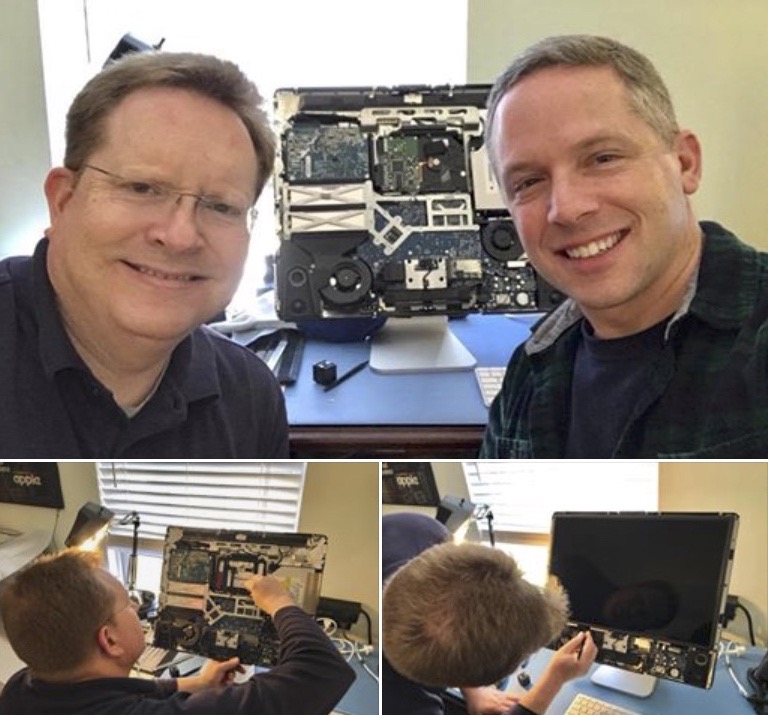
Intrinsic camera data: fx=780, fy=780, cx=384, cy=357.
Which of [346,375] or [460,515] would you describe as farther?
[346,375]

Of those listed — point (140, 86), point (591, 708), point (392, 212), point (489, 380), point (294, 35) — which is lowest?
point (591, 708)

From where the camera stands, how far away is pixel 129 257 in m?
1.01

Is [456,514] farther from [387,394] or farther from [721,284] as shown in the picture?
[387,394]

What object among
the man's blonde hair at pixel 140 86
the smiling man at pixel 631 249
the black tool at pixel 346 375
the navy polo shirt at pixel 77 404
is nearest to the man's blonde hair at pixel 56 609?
the navy polo shirt at pixel 77 404

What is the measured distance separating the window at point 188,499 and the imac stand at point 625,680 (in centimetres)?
35

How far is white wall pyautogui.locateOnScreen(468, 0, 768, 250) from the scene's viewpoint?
2.31 metres

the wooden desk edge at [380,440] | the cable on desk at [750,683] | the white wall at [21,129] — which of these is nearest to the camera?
the cable on desk at [750,683]

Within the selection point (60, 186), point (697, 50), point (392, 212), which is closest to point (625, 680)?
point (60, 186)

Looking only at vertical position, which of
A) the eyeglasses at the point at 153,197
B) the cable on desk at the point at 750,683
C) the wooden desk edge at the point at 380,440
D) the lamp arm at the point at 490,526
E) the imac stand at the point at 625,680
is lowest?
the imac stand at the point at 625,680

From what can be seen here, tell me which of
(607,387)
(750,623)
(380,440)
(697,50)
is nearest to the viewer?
(750,623)

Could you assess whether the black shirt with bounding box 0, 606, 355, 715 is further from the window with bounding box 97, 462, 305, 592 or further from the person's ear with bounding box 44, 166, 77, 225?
the person's ear with bounding box 44, 166, 77, 225

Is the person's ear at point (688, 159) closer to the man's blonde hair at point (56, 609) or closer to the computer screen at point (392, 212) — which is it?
the computer screen at point (392, 212)

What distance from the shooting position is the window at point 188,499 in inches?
32.2

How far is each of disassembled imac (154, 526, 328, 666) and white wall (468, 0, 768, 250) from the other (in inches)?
75.0
